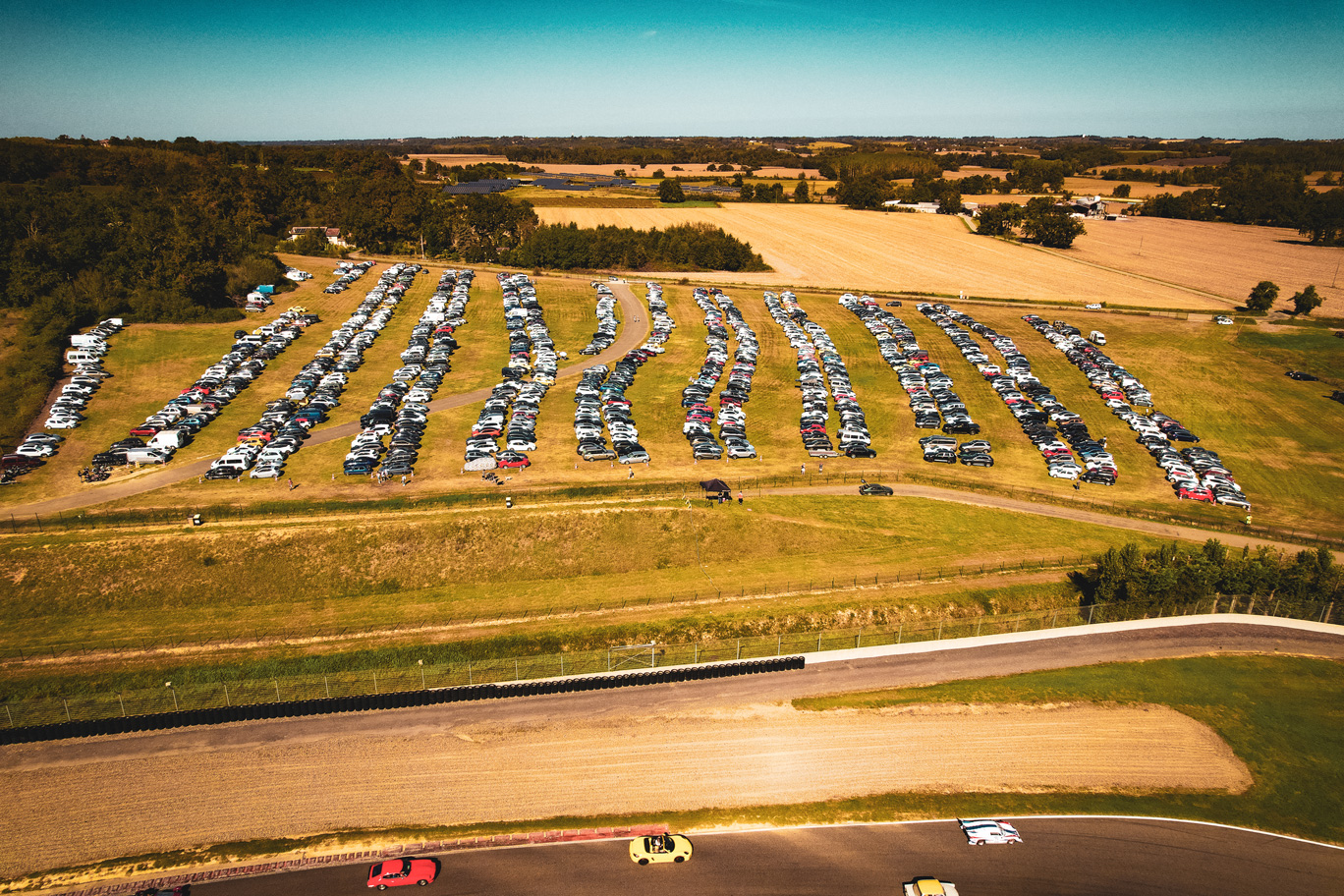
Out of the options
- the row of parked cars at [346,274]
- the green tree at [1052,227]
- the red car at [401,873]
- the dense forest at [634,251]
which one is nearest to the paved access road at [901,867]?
the red car at [401,873]

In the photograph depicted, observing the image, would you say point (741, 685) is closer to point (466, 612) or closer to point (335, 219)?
point (466, 612)

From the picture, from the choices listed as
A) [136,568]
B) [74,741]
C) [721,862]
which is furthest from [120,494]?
[721,862]

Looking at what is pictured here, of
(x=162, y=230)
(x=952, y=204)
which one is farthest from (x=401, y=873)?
(x=952, y=204)

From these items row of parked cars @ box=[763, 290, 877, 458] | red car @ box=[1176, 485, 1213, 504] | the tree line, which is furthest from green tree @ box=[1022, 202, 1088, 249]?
the tree line

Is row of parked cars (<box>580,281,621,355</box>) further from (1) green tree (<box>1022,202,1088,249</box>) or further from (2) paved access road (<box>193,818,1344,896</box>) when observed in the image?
(1) green tree (<box>1022,202,1088,249</box>)

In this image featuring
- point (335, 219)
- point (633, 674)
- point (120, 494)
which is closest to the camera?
point (633, 674)

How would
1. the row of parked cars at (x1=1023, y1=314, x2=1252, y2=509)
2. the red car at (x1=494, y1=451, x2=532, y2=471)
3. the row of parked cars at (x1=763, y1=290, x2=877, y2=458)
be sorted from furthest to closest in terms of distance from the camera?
the row of parked cars at (x1=763, y1=290, x2=877, y2=458) < the red car at (x1=494, y1=451, x2=532, y2=471) < the row of parked cars at (x1=1023, y1=314, x2=1252, y2=509)
